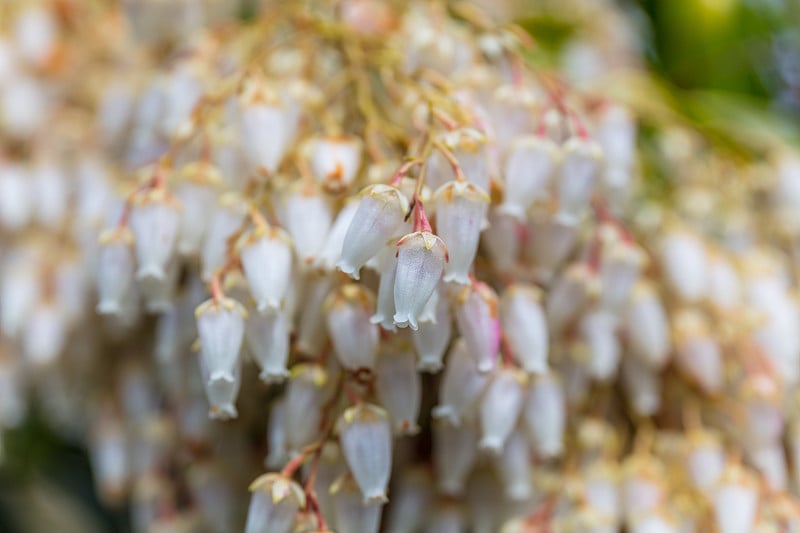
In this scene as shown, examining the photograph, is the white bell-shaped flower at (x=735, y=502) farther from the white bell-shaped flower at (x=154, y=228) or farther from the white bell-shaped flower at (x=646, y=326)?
the white bell-shaped flower at (x=154, y=228)

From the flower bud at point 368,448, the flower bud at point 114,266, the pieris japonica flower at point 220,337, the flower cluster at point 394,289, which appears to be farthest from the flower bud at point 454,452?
the flower bud at point 114,266

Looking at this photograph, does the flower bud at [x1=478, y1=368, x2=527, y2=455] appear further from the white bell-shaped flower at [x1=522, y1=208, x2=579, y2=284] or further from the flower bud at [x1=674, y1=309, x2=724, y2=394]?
the flower bud at [x1=674, y1=309, x2=724, y2=394]

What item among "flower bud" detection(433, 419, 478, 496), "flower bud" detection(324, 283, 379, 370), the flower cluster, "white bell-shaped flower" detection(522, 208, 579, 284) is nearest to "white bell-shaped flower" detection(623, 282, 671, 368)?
the flower cluster

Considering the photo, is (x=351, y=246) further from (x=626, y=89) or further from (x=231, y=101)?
(x=626, y=89)

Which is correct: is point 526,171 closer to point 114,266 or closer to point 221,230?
point 221,230

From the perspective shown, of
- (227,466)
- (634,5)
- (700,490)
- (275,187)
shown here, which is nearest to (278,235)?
(275,187)

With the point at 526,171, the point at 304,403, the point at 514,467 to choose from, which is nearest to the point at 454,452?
the point at 514,467
